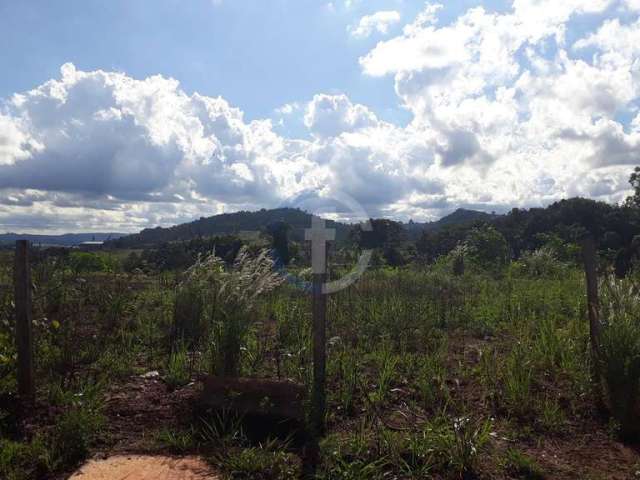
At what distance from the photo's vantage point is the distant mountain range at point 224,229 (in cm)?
573

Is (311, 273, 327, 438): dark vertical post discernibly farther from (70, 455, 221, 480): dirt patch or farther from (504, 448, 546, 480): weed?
(504, 448, 546, 480): weed

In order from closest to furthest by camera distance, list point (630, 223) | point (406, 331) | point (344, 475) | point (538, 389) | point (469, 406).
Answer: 1. point (344, 475)
2. point (469, 406)
3. point (538, 389)
4. point (406, 331)
5. point (630, 223)

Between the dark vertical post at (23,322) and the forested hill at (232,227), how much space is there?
2.29 metres

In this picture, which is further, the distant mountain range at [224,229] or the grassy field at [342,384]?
the distant mountain range at [224,229]

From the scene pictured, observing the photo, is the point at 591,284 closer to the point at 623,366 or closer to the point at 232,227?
the point at 623,366

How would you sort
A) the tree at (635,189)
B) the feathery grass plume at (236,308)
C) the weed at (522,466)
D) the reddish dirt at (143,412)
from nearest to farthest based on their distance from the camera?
1. the weed at (522,466)
2. the reddish dirt at (143,412)
3. the feathery grass plume at (236,308)
4. the tree at (635,189)

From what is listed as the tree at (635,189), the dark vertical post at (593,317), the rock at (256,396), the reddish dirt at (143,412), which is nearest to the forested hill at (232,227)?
the rock at (256,396)

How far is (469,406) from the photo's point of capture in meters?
4.23

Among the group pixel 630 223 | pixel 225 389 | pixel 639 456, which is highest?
pixel 630 223

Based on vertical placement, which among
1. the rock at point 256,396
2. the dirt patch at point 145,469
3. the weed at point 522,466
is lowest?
the dirt patch at point 145,469

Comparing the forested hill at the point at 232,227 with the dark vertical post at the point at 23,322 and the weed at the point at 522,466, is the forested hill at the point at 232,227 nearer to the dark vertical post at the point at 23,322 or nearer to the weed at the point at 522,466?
the weed at the point at 522,466

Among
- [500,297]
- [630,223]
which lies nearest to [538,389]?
[500,297]

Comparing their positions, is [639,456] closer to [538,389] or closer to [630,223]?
[538,389]

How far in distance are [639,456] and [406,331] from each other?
2.96m
